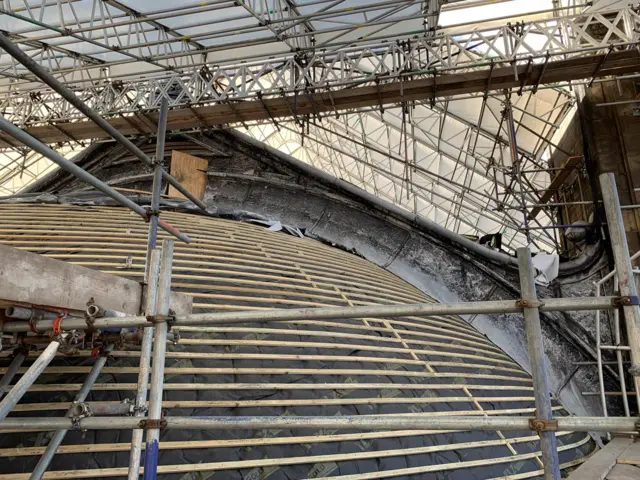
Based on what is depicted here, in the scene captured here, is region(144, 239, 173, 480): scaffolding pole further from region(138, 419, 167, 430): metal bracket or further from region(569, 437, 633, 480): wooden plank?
region(569, 437, 633, 480): wooden plank

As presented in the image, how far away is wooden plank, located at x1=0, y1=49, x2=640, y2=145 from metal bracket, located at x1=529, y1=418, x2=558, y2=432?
10100 mm

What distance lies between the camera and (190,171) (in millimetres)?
11305

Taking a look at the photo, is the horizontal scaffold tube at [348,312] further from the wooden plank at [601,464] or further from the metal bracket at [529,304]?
the wooden plank at [601,464]

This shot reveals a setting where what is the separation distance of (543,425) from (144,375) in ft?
7.16

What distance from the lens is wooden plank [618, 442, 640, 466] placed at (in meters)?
4.30

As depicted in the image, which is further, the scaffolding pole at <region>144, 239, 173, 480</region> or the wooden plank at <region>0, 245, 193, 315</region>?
the wooden plank at <region>0, 245, 193, 315</region>

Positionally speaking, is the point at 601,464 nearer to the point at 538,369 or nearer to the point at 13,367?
the point at 538,369

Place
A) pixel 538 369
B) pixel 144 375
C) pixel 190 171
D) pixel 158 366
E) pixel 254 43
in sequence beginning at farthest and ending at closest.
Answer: pixel 254 43 → pixel 190 171 → pixel 144 375 → pixel 158 366 → pixel 538 369

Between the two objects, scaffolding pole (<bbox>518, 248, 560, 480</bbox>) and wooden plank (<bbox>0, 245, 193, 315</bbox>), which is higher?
wooden plank (<bbox>0, 245, 193, 315</bbox>)

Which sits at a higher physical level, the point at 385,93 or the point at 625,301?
the point at 385,93

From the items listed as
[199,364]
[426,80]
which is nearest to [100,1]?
[426,80]

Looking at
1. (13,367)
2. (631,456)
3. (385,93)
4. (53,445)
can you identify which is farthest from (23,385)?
(385,93)

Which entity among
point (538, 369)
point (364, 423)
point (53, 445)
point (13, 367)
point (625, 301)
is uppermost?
point (625, 301)

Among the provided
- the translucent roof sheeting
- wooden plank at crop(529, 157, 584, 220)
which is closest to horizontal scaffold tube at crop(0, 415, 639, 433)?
the translucent roof sheeting
